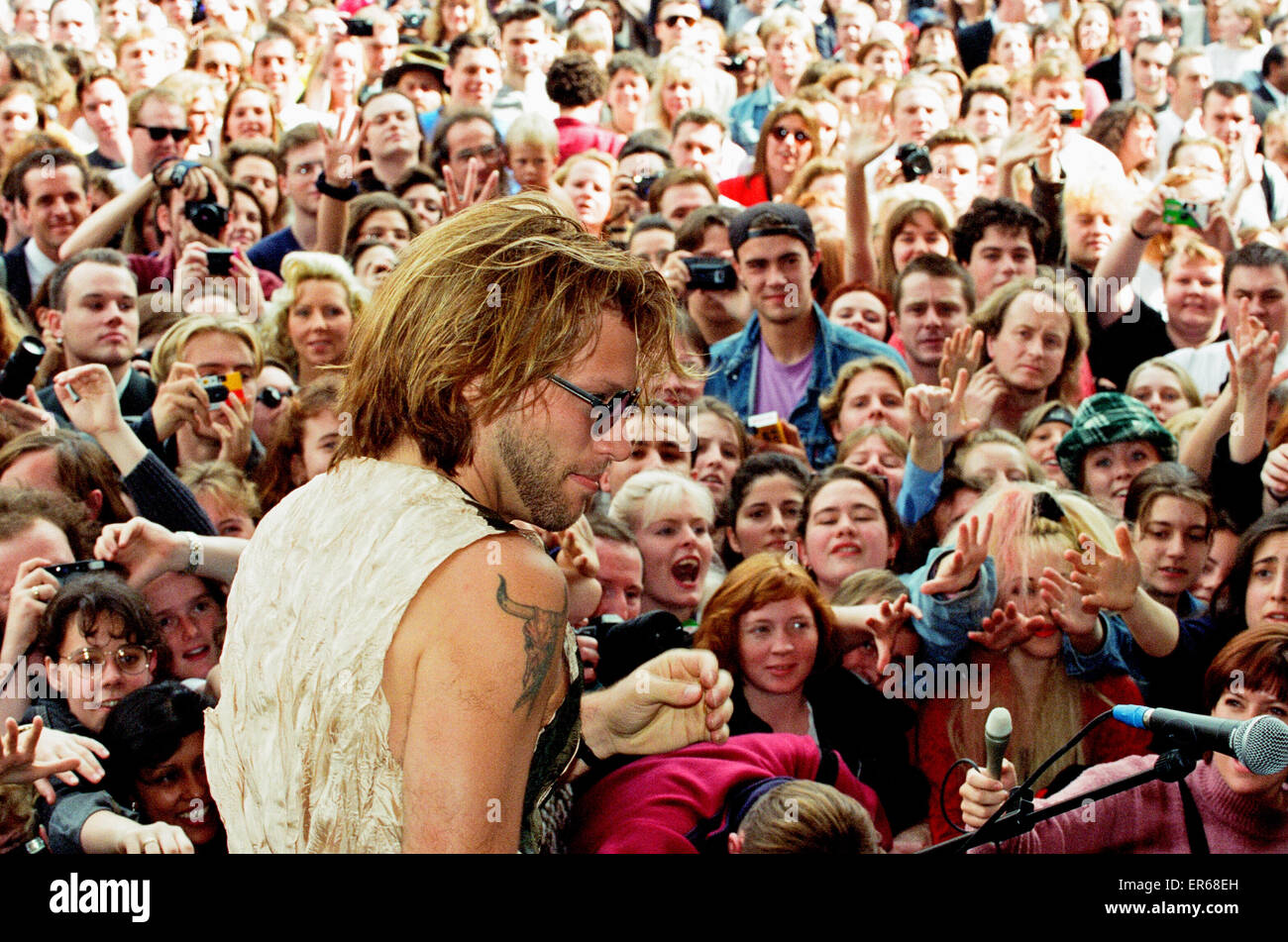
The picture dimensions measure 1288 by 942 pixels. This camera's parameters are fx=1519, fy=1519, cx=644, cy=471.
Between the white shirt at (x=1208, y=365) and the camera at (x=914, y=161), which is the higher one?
the camera at (x=914, y=161)

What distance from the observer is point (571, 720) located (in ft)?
5.67

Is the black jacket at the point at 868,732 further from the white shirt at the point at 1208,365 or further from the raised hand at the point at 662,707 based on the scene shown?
the white shirt at the point at 1208,365

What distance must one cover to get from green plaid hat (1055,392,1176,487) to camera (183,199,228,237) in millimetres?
3116

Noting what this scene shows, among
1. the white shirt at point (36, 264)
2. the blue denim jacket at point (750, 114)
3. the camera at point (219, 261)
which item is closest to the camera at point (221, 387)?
the camera at point (219, 261)

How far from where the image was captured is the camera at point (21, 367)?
427cm

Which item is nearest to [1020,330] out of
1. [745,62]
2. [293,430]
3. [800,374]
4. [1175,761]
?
[800,374]

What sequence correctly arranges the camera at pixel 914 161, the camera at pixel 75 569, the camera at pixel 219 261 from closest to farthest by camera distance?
the camera at pixel 75 569 → the camera at pixel 219 261 → the camera at pixel 914 161

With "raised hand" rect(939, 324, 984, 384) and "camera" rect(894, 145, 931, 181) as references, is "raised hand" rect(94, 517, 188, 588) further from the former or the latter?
"camera" rect(894, 145, 931, 181)

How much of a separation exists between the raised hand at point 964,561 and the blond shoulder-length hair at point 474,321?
191cm

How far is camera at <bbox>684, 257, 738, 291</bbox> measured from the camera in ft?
18.2
